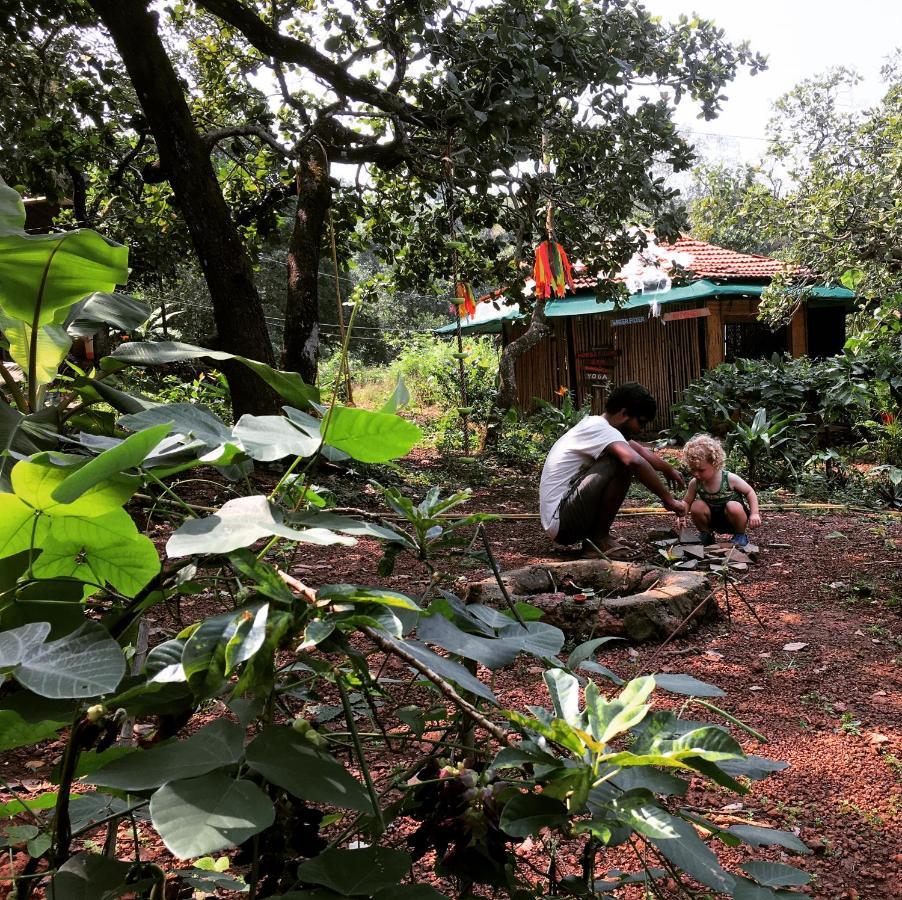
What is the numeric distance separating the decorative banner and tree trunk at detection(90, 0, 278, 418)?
908 cm

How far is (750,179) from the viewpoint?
26.9 meters

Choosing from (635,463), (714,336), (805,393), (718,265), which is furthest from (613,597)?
(718,265)

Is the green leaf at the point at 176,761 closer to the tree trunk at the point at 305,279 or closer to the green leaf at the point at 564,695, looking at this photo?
the green leaf at the point at 564,695

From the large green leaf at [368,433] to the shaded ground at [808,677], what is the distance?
419mm

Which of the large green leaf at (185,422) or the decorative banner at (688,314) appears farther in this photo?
the decorative banner at (688,314)

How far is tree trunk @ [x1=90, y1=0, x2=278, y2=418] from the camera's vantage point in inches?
228

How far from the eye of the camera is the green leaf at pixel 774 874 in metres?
0.77

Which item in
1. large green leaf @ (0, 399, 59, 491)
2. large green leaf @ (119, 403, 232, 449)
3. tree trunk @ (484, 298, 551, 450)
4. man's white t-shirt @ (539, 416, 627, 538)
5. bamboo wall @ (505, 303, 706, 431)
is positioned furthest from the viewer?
bamboo wall @ (505, 303, 706, 431)

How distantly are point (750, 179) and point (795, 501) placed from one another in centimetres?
2357

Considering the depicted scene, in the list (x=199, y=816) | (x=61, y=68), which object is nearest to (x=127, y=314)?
(x=199, y=816)

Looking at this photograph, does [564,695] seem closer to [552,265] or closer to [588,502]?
[588,502]

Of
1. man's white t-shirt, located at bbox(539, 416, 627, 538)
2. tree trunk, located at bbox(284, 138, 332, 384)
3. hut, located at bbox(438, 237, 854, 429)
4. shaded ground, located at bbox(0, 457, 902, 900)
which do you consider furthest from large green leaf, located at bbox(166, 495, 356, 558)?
hut, located at bbox(438, 237, 854, 429)

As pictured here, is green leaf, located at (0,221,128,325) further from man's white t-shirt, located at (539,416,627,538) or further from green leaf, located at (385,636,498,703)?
man's white t-shirt, located at (539,416,627,538)

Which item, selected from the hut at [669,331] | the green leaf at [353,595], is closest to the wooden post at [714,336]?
the hut at [669,331]
